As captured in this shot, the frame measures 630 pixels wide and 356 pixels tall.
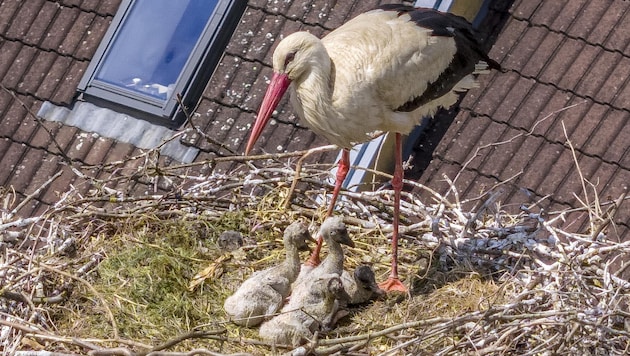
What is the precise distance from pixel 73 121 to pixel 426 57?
8.82ft

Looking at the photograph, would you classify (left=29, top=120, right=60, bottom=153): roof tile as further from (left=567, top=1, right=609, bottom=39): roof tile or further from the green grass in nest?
(left=567, top=1, right=609, bottom=39): roof tile

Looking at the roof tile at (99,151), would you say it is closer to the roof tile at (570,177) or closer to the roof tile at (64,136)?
the roof tile at (64,136)

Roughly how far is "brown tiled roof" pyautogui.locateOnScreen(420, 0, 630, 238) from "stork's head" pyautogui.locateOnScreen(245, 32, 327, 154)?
1.53m

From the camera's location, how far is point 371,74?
6465mm

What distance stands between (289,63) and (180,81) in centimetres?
208

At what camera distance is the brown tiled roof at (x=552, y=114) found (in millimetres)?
7836

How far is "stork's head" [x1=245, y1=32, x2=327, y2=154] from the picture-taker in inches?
253

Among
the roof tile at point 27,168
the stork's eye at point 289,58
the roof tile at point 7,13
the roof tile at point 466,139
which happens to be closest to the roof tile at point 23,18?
the roof tile at point 7,13

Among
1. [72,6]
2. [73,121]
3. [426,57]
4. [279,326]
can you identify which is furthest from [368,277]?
[72,6]

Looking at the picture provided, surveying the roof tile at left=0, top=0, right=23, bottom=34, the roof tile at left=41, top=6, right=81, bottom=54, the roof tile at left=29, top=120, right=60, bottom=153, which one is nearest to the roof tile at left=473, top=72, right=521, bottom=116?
the roof tile at left=29, top=120, right=60, bottom=153

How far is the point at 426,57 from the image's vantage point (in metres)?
6.65

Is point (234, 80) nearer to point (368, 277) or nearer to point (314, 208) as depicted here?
point (314, 208)

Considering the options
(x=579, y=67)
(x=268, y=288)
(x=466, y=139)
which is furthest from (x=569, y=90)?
(x=268, y=288)

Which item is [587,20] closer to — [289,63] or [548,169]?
[548,169]
